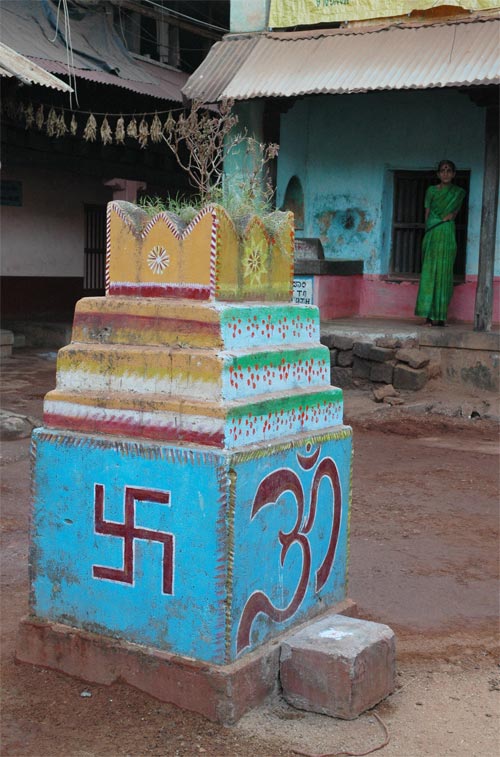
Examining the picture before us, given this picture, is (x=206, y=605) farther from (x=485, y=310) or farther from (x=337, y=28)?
(x=337, y=28)

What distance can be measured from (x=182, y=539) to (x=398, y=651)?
1.22m

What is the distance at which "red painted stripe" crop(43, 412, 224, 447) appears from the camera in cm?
304

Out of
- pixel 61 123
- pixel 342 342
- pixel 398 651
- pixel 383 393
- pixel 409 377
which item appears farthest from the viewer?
pixel 61 123

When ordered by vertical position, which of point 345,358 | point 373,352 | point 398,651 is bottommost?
point 398,651

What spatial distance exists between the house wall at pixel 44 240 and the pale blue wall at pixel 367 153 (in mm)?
4384

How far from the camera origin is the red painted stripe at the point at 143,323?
312cm

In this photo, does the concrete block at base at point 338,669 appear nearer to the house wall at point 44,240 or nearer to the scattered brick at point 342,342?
the scattered brick at point 342,342

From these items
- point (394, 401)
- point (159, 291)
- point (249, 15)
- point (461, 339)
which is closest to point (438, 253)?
point (461, 339)

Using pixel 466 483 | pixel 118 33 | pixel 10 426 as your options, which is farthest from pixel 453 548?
pixel 118 33

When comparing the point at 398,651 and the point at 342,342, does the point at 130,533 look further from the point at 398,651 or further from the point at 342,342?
the point at 342,342

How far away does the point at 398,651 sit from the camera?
3746mm

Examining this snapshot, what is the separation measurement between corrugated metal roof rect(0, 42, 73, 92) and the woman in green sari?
4294 millimetres

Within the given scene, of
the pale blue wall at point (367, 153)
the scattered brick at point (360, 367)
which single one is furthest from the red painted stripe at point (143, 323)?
the pale blue wall at point (367, 153)

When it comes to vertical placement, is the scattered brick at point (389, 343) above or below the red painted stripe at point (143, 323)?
below
